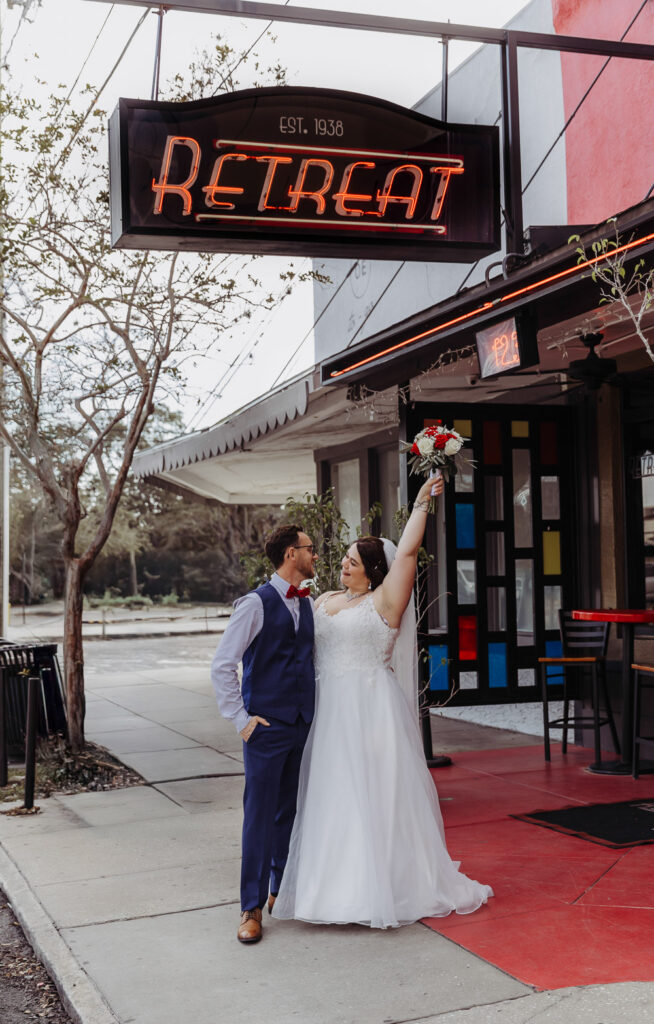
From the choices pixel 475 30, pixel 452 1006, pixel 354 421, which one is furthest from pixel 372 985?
pixel 354 421

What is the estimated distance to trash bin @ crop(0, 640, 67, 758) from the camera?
29.1ft

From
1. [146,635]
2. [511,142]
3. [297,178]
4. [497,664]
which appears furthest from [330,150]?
[146,635]

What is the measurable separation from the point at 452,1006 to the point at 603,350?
6.22m

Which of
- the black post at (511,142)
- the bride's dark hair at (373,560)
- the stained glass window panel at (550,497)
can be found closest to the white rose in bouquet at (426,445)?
the bride's dark hair at (373,560)

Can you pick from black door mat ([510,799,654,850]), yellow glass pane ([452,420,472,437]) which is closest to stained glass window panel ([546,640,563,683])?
yellow glass pane ([452,420,472,437])

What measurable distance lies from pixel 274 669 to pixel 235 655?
0.24 metres

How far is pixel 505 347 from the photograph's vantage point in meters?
6.89

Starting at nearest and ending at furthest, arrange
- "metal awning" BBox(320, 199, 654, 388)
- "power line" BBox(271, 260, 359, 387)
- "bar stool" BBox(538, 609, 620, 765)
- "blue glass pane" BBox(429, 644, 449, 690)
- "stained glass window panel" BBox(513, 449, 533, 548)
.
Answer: "metal awning" BBox(320, 199, 654, 388)
"bar stool" BBox(538, 609, 620, 765)
"blue glass pane" BBox(429, 644, 449, 690)
"stained glass window panel" BBox(513, 449, 533, 548)
"power line" BBox(271, 260, 359, 387)

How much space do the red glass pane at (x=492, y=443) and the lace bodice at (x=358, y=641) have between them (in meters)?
4.47

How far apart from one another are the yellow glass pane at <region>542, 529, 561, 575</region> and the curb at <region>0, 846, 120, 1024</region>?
212 inches

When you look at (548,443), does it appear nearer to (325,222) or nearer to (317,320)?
(325,222)

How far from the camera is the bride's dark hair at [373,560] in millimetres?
5027

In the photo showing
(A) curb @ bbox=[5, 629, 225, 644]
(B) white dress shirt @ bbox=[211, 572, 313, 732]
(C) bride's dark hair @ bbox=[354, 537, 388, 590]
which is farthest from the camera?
(A) curb @ bbox=[5, 629, 225, 644]

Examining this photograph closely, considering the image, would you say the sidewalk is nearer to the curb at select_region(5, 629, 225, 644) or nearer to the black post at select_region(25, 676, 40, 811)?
the black post at select_region(25, 676, 40, 811)
